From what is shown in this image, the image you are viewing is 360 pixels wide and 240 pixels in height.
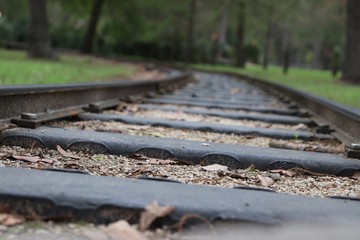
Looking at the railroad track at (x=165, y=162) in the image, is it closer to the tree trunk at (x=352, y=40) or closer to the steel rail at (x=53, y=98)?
the steel rail at (x=53, y=98)

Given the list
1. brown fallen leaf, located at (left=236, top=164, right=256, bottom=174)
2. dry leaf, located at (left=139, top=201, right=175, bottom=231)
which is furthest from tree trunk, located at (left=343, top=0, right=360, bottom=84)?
dry leaf, located at (left=139, top=201, right=175, bottom=231)

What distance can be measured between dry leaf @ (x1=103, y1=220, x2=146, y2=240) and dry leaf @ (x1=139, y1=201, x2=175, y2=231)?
41mm

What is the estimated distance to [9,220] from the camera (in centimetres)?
157

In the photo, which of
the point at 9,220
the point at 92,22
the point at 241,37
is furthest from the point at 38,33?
the point at 241,37

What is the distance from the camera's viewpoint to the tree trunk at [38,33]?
1822cm

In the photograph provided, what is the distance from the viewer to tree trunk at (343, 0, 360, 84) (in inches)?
736

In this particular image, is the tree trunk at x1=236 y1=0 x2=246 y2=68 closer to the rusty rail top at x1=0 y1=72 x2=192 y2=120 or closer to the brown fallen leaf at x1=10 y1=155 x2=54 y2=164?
the rusty rail top at x1=0 y1=72 x2=192 y2=120

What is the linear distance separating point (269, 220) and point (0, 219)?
0.85 meters

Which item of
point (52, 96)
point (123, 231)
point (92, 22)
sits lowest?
point (123, 231)

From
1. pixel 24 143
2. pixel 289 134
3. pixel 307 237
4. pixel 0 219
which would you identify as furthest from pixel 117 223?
pixel 289 134

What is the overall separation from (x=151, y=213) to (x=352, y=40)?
19.1 meters

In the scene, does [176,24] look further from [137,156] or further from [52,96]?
[137,156]

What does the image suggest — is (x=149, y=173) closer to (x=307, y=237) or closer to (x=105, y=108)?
(x=307, y=237)

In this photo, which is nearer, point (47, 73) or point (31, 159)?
point (31, 159)
